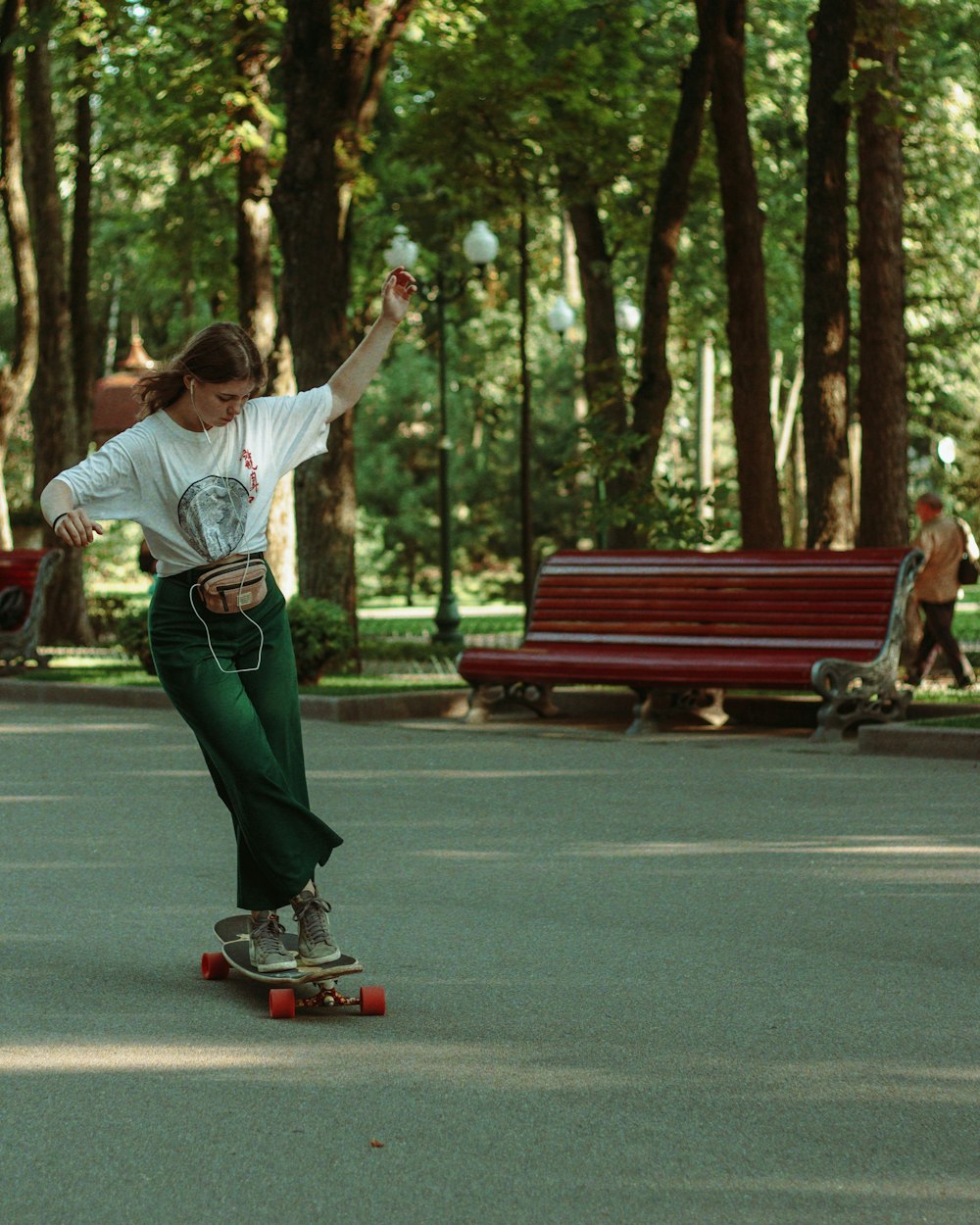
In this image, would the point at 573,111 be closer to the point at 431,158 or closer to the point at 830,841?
the point at 431,158

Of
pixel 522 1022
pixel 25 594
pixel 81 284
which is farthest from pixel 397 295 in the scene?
pixel 81 284

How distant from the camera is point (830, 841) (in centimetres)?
921

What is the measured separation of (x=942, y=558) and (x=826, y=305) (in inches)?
111

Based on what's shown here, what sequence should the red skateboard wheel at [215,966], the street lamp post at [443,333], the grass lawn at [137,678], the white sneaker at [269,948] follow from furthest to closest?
the street lamp post at [443,333]
the grass lawn at [137,678]
the red skateboard wheel at [215,966]
the white sneaker at [269,948]

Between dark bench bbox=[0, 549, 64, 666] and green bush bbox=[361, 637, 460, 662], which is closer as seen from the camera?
dark bench bbox=[0, 549, 64, 666]

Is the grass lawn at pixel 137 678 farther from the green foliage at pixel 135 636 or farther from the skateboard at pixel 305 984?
the skateboard at pixel 305 984

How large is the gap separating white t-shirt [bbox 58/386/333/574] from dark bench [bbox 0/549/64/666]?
48.8ft

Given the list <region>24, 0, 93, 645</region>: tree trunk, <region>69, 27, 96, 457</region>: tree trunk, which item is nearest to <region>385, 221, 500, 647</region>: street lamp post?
<region>69, 27, 96, 457</region>: tree trunk

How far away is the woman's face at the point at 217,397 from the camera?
5.94 m

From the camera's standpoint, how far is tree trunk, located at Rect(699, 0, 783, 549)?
17.2 metres

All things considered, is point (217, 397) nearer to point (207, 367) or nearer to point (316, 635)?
point (207, 367)

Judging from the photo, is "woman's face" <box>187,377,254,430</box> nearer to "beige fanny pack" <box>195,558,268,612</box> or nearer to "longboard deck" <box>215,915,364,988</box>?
"beige fanny pack" <box>195,558,268,612</box>

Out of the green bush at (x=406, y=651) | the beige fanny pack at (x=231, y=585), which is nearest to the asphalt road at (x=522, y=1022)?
the beige fanny pack at (x=231, y=585)

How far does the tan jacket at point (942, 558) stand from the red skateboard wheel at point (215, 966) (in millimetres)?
13242
